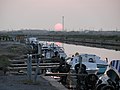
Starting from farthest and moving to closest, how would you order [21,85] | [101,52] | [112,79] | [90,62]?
[101,52], [90,62], [21,85], [112,79]

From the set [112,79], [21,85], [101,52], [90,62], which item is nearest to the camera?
[112,79]

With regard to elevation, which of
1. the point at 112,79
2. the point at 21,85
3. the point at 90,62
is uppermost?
the point at 112,79

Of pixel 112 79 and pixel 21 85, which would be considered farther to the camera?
pixel 21 85

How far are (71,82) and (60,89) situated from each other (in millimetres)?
5073

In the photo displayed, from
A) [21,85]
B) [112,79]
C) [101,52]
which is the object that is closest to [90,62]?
[21,85]

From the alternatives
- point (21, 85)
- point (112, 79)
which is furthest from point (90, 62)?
point (112, 79)

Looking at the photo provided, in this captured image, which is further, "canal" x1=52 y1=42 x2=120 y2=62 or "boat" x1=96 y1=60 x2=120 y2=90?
"canal" x1=52 y1=42 x2=120 y2=62

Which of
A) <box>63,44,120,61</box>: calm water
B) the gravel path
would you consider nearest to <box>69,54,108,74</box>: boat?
the gravel path

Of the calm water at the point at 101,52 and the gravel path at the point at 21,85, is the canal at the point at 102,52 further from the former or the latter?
the gravel path at the point at 21,85

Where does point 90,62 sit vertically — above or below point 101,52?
above

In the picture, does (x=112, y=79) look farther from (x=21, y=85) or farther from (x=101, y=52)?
(x=101, y=52)

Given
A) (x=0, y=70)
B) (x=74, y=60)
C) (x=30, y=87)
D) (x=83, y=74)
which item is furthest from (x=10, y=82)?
(x=74, y=60)

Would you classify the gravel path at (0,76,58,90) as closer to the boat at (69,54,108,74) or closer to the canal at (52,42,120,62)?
the boat at (69,54,108,74)

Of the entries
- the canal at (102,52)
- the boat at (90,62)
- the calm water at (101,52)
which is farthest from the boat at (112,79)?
the calm water at (101,52)
